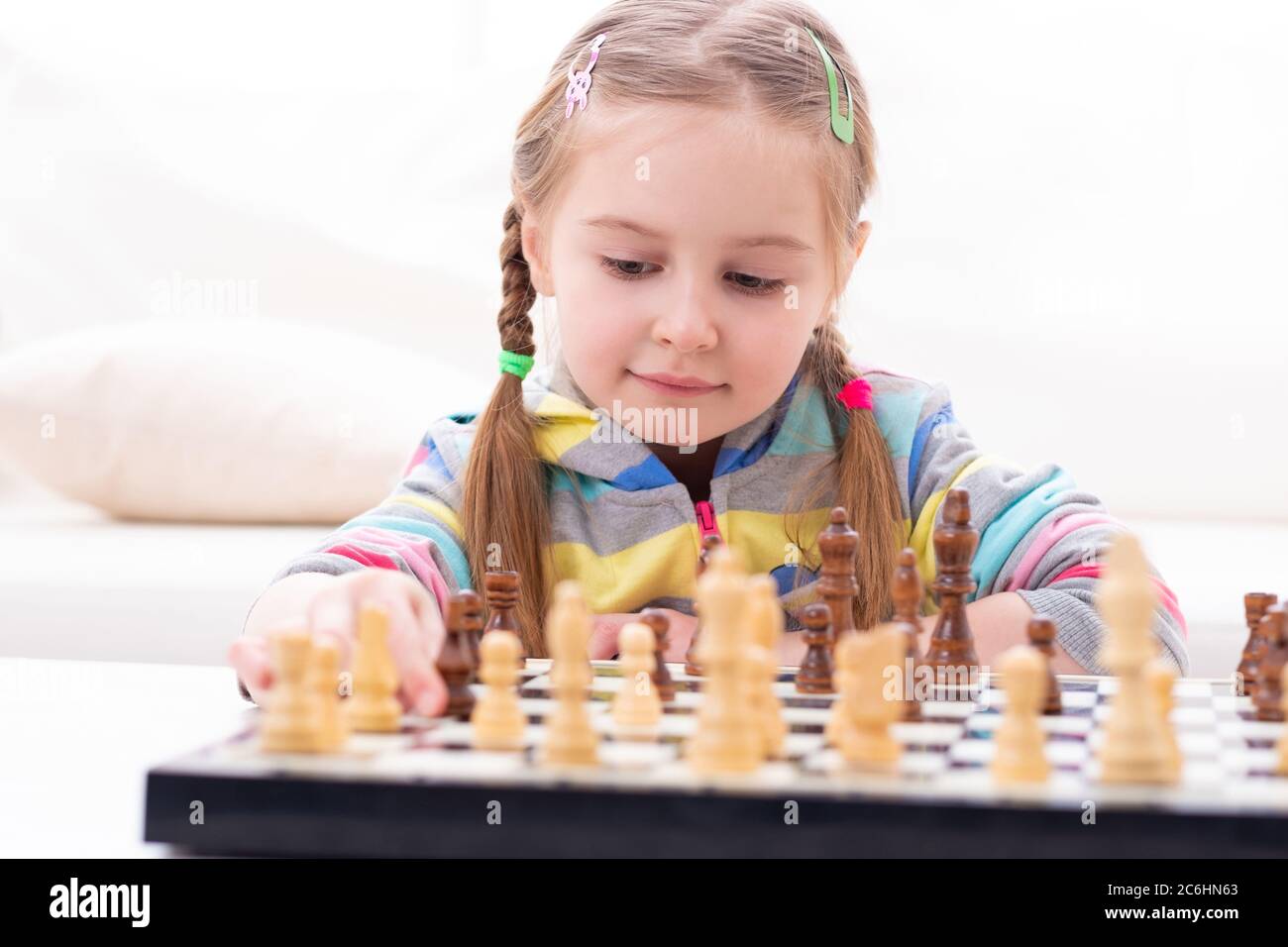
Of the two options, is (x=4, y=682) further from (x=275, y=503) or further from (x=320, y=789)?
(x=275, y=503)

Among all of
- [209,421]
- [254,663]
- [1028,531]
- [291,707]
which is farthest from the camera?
[209,421]

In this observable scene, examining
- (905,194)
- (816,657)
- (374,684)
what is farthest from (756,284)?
(905,194)

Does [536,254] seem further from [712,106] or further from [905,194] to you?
[905,194]

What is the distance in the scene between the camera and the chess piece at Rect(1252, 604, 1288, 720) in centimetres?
→ 108

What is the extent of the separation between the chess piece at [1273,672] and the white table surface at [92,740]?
70 cm

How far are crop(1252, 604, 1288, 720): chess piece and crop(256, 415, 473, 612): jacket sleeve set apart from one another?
73 cm

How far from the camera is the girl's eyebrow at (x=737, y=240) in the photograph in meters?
1.51

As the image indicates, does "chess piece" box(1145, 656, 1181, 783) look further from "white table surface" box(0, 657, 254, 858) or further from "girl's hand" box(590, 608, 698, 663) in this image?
"girl's hand" box(590, 608, 698, 663)

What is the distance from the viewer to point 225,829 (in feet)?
2.77

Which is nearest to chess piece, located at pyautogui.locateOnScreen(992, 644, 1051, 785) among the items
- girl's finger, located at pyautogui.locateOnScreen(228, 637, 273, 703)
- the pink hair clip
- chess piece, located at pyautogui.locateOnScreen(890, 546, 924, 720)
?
chess piece, located at pyautogui.locateOnScreen(890, 546, 924, 720)

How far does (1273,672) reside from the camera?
1.10m

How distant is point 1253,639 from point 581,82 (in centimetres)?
91

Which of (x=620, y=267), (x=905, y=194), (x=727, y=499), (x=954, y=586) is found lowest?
(x=954, y=586)

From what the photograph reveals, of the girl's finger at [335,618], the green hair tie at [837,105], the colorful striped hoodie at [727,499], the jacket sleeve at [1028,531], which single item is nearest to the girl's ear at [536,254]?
the colorful striped hoodie at [727,499]
